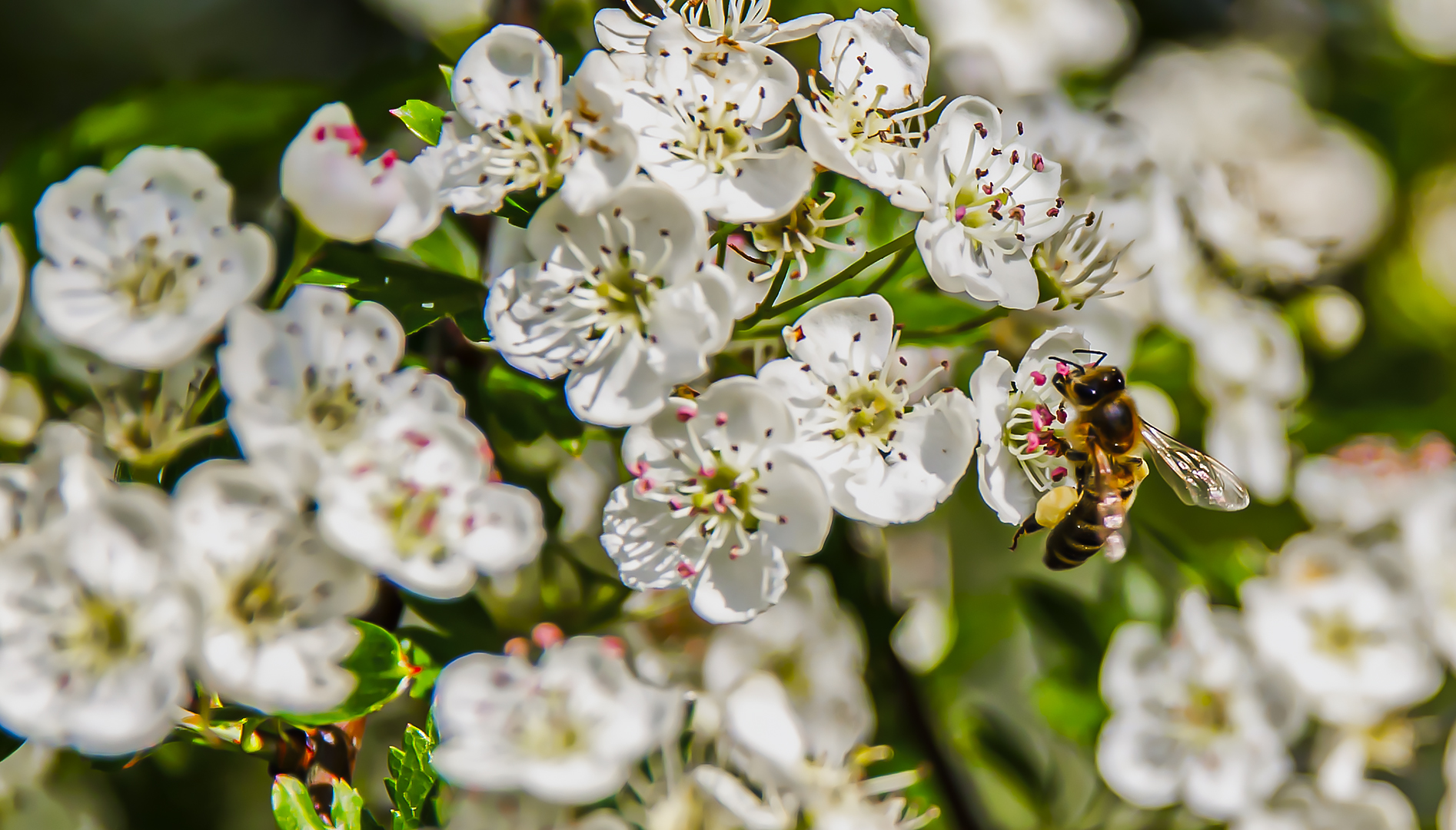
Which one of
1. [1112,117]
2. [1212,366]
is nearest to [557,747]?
[1212,366]

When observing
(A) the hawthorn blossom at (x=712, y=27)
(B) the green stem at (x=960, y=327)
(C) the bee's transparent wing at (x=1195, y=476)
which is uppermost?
(A) the hawthorn blossom at (x=712, y=27)

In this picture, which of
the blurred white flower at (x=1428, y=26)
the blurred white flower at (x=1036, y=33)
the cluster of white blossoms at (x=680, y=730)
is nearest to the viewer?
the cluster of white blossoms at (x=680, y=730)

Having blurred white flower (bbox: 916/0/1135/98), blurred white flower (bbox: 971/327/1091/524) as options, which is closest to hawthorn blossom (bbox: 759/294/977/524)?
blurred white flower (bbox: 971/327/1091/524)

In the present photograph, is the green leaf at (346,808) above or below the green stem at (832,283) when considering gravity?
below

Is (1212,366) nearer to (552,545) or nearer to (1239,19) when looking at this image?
(552,545)

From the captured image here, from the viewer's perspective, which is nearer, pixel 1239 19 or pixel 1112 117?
pixel 1112 117

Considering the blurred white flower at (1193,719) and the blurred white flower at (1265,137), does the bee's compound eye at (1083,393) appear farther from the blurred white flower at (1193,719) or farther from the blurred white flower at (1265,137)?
the blurred white flower at (1265,137)

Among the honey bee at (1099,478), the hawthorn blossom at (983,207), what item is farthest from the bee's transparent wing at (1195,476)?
the hawthorn blossom at (983,207)

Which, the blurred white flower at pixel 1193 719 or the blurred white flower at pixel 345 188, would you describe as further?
the blurred white flower at pixel 1193 719
